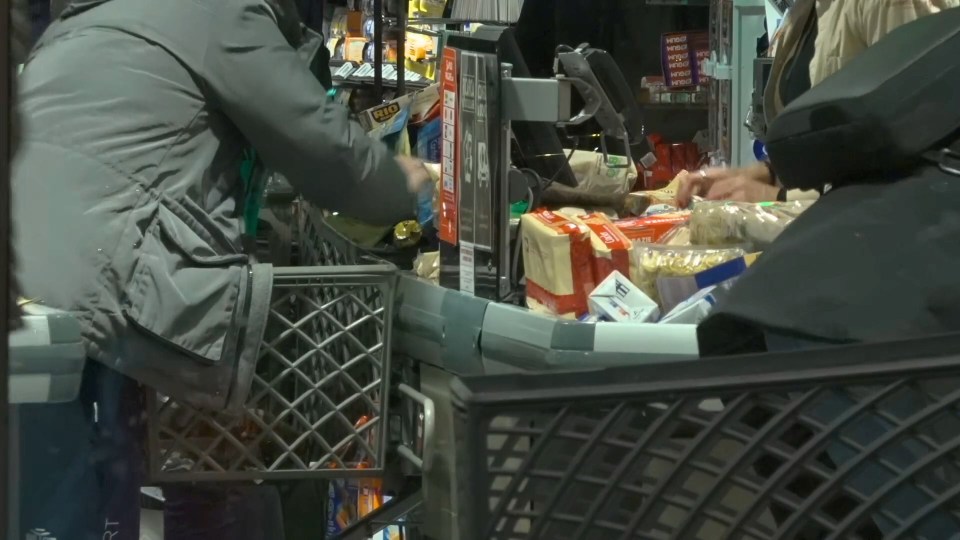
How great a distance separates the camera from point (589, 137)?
1.72 meters

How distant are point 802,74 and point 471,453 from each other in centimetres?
134

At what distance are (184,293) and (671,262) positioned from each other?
0.60m

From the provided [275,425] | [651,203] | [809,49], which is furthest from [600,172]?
[275,425]

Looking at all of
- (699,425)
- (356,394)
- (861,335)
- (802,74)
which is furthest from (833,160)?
(802,74)

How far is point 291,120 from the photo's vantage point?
5.21 ft

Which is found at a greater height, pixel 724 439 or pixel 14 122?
pixel 14 122

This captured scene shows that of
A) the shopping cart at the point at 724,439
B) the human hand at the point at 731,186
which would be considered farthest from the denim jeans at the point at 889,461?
the human hand at the point at 731,186

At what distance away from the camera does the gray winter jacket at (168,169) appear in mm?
1525

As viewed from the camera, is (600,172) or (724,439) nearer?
(724,439)

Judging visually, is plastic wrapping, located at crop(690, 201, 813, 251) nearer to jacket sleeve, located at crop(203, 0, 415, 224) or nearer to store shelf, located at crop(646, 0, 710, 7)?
jacket sleeve, located at crop(203, 0, 415, 224)

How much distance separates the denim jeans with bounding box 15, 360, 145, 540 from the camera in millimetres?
1582

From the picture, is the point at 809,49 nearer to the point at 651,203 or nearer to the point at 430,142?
the point at 651,203

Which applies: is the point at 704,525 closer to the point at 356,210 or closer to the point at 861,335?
the point at 861,335

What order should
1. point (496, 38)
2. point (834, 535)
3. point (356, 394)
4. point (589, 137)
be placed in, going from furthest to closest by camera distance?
Answer: point (589, 137)
point (356, 394)
point (496, 38)
point (834, 535)
